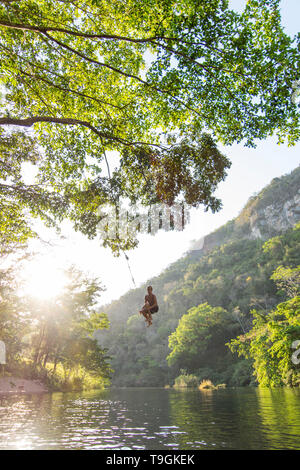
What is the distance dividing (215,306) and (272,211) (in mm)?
41552

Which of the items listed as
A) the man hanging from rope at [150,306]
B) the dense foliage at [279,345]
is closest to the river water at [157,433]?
the man hanging from rope at [150,306]

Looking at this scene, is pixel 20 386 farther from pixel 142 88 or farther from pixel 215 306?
pixel 215 306

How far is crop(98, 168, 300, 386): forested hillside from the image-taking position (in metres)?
59.2

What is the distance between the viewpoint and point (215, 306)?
2798 inches

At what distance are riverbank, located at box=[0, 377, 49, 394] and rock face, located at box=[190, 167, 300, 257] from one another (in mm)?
75633

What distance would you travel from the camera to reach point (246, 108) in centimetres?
945

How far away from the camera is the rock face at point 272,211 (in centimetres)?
9094

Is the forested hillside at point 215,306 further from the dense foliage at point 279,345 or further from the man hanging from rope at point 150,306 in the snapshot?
the man hanging from rope at point 150,306

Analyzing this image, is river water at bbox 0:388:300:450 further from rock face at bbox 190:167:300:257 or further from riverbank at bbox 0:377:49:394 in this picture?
rock face at bbox 190:167:300:257

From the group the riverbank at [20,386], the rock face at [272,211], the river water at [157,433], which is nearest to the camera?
the river water at [157,433]

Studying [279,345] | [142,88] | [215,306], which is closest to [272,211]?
[215,306]

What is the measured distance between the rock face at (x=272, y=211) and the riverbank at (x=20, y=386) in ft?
248

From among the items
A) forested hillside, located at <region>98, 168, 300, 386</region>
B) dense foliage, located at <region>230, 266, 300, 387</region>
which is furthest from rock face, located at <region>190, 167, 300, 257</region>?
dense foliage, located at <region>230, 266, 300, 387</region>

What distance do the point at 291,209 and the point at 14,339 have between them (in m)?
84.4
